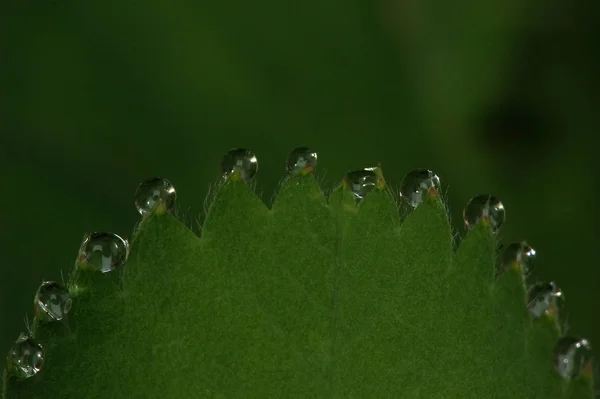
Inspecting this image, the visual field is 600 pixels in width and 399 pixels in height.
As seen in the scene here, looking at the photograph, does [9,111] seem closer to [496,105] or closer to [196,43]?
[196,43]

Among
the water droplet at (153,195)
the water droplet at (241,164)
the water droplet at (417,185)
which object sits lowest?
the water droplet at (153,195)

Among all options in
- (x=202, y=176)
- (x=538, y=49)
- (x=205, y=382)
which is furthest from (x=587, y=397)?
(x=538, y=49)

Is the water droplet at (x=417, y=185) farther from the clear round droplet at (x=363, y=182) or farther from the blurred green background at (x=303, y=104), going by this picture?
the blurred green background at (x=303, y=104)

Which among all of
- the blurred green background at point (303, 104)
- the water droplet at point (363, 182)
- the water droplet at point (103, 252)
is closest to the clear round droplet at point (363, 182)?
the water droplet at point (363, 182)

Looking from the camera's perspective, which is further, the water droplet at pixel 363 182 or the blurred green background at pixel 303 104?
the blurred green background at pixel 303 104

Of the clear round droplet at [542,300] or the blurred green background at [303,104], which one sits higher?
the blurred green background at [303,104]

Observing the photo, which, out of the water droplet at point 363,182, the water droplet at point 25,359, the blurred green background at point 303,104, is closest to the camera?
the water droplet at point 25,359

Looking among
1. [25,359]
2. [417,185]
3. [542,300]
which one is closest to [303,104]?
[417,185]

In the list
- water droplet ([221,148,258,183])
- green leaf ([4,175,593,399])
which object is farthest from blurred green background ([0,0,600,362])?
green leaf ([4,175,593,399])
